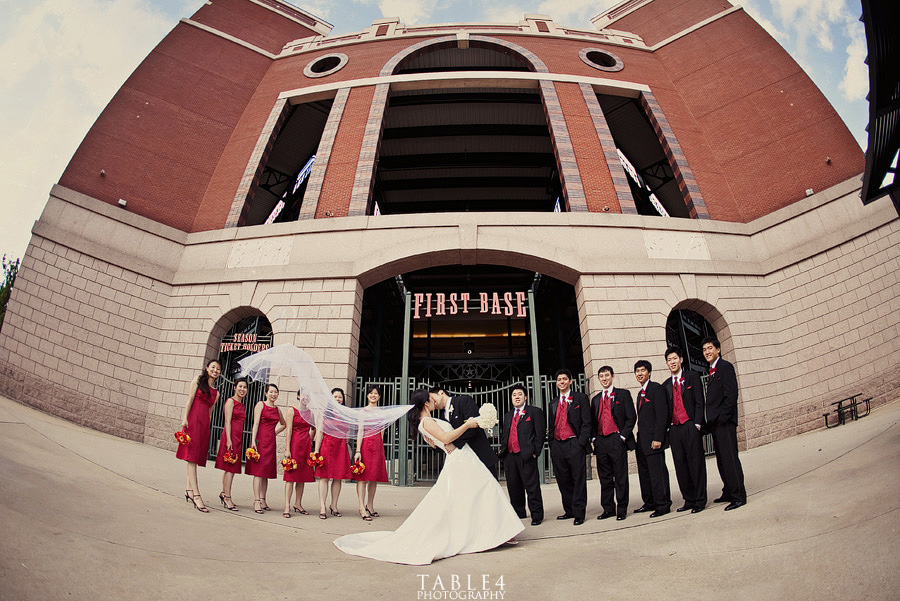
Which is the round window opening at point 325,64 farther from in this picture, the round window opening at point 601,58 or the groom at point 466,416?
the groom at point 466,416

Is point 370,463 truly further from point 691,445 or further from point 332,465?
point 691,445

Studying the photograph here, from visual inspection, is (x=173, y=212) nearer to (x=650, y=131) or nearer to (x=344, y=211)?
(x=344, y=211)

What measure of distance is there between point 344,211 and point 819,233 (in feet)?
41.9

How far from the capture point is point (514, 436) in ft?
22.1

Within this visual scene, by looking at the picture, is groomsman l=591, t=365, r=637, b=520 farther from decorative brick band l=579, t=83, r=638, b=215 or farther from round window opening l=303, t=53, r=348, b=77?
round window opening l=303, t=53, r=348, b=77

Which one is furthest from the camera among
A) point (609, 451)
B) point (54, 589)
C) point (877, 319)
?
point (877, 319)

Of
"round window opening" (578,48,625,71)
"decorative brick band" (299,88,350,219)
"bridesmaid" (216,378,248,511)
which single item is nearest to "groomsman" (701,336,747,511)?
"bridesmaid" (216,378,248,511)

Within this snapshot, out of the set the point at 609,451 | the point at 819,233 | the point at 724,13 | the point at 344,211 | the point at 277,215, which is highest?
the point at 724,13

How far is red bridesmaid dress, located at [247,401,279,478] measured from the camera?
22.0 ft

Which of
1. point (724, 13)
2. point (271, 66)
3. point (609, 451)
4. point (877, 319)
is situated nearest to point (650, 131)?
point (724, 13)

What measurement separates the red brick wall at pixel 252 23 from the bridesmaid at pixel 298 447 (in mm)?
18401

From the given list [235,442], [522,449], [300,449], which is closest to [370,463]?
[300,449]

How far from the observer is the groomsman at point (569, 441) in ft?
21.0

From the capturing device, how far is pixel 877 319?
1104cm
